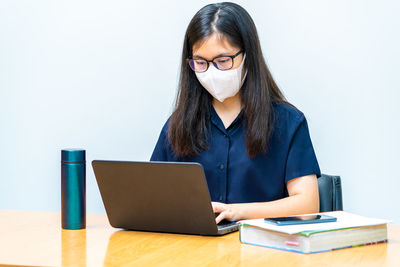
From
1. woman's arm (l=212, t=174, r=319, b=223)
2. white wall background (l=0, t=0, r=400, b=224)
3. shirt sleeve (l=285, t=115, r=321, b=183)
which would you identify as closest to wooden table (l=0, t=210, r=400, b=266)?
woman's arm (l=212, t=174, r=319, b=223)

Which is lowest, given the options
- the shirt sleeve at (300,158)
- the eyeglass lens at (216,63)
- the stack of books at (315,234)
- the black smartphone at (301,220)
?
the stack of books at (315,234)

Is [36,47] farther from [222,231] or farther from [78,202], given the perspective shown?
[222,231]

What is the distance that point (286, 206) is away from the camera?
169cm

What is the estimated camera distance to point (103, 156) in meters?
2.51

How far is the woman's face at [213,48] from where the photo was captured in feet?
5.87

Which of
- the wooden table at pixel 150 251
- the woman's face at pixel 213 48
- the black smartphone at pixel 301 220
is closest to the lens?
the wooden table at pixel 150 251

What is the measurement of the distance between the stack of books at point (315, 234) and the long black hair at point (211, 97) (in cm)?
62

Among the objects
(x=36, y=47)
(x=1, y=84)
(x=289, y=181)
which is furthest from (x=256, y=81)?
(x=1, y=84)

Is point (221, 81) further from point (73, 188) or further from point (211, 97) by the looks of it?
point (73, 188)

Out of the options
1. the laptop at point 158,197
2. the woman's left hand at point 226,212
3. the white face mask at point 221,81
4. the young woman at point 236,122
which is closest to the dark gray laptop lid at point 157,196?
the laptop at point 158,197

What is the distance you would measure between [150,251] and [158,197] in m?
0.16

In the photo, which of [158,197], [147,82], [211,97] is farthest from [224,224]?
[147,82]

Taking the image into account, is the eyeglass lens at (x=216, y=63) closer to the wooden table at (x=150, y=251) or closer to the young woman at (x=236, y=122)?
the young woman at (x=236, y=122)

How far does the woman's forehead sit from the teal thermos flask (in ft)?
Answer: 1.82
